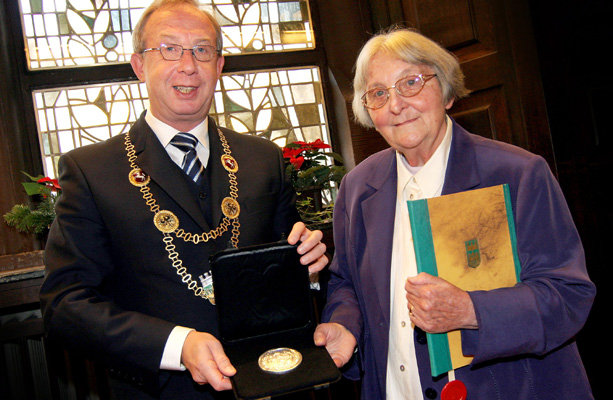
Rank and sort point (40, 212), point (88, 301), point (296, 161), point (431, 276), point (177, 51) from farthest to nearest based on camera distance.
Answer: point (296, 161)
point (40, 212)
point (177, 51)
point (88, 301)
point (431, 276)

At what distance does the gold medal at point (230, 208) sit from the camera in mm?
A: 1442

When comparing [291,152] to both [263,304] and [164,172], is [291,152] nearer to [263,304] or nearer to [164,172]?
[164,172]

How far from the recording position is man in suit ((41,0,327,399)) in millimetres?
1230

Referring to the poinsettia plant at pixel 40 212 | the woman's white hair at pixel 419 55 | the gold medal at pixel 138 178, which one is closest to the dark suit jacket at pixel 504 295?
the woman's white hair at pixel 419 55

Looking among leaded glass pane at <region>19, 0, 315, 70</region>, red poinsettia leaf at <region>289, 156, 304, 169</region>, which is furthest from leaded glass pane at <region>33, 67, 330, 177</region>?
red poinsettia leaf at <region>289, 156, 304, 169</region>

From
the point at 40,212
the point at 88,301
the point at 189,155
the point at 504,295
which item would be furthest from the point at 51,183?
the point at 504,295

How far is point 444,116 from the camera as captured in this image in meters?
1.48

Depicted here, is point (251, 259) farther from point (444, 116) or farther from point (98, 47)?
point (98, 47)

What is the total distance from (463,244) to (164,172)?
83cm

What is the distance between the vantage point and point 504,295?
3.83 ft

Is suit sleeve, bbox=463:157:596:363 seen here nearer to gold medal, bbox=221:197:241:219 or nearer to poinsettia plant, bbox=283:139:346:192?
gold medal, bbox=221:197:241:219

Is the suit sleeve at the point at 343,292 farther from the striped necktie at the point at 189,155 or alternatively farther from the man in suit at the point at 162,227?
the striped necktie at the point at 189,155

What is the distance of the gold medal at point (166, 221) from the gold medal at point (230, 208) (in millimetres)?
139

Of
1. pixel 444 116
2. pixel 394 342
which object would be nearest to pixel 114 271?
pixel 394 342
